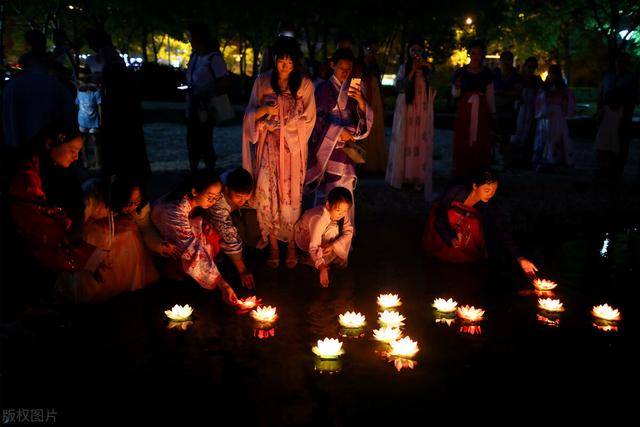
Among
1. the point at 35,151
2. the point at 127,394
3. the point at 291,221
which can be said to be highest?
the point at 35,151

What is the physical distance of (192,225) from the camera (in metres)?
4.63

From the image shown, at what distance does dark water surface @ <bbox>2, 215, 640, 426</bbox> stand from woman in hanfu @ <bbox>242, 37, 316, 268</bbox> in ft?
1.62

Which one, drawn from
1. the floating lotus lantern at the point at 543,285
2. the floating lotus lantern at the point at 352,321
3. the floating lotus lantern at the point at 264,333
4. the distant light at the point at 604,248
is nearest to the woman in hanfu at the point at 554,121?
the distant light at the point at 604,248

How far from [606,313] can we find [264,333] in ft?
7.66

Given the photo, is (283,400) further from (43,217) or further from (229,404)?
(43,217)

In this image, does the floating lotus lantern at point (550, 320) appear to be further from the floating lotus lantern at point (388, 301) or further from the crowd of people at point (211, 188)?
the floating lotus lantern at point (388, 301)

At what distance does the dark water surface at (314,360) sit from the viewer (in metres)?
3.11

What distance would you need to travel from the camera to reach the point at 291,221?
5.25 metres

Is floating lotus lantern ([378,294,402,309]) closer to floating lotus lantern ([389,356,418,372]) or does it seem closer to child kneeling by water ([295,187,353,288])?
child kneeling by water ([295,187,353,288])

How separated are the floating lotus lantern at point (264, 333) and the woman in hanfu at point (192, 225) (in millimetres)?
396

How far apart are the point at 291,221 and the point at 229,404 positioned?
232 cm

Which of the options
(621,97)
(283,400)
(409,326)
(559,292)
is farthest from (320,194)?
(621,97)

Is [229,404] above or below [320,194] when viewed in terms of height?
below

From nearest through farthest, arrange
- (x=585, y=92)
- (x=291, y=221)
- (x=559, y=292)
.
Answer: (x=559, y=292) < (x=291, y=221) < (x=585, y=92)
